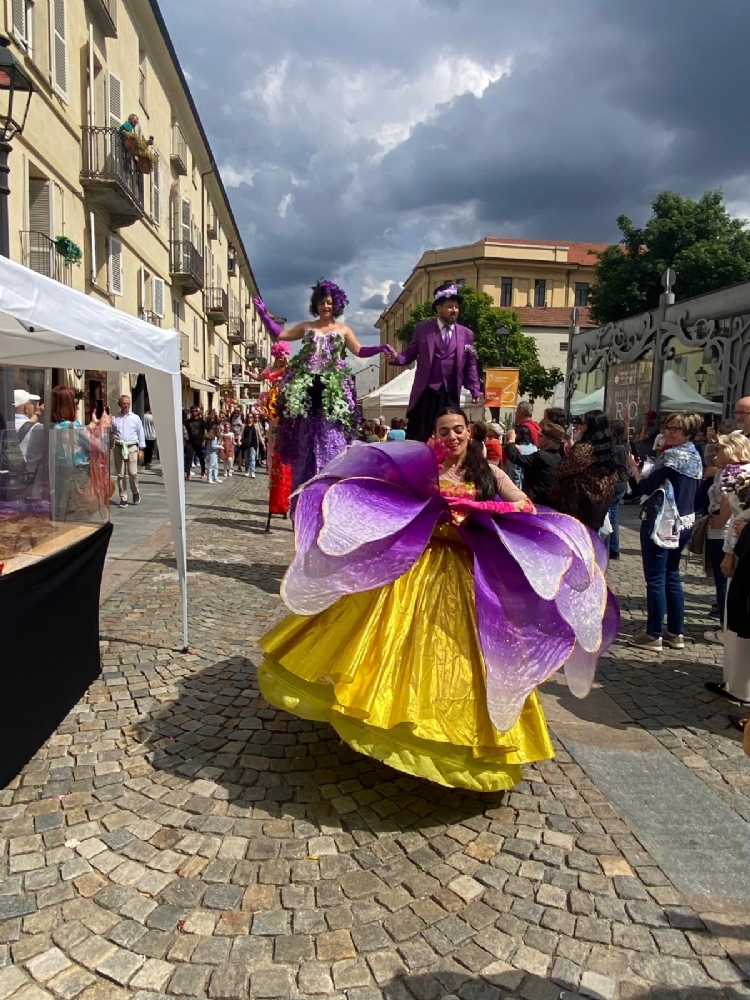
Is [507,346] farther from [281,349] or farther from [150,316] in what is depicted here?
[281,349]

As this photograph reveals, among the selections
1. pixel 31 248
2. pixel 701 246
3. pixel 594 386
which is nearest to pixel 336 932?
pixel 31 248

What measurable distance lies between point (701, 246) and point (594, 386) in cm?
1420

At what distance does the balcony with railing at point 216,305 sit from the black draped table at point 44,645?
95.8 ft

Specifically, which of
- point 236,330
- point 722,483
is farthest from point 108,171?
point 236,330

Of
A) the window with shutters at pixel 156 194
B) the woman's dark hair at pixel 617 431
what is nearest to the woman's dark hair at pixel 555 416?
the woman's dark hair at pixel 617 431

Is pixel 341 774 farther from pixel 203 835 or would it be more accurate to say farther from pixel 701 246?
pixel 701 246

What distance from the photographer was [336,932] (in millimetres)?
2086

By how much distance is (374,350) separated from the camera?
6.12m

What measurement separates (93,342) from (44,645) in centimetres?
145

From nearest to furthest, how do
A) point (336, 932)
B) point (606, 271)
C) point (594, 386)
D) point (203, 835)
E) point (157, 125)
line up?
1. point (336, 932)
2. point (203, 835)
3. point (157, 125)
4. point (594, 386)
5. point (606, 271)

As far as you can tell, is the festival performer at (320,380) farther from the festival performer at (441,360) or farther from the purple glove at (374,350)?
the festival performer at (441,360)

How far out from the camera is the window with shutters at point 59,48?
12.5 meters

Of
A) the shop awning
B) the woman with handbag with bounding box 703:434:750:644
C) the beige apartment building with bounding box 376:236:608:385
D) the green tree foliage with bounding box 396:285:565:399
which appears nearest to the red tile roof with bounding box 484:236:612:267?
the beige apartment building with bounding box 376:236:608:385

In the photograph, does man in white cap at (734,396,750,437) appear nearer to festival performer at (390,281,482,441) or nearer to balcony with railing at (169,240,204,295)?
festival performer at (390,281,482,441)
